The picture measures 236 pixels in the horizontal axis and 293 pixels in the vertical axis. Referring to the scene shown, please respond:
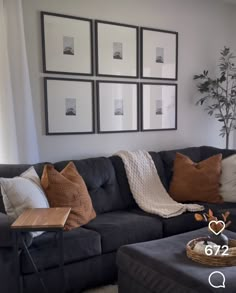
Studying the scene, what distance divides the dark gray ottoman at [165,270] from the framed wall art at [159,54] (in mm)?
1973

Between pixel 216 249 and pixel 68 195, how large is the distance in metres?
1.14

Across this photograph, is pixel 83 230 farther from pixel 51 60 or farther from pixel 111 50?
pixel 111 50

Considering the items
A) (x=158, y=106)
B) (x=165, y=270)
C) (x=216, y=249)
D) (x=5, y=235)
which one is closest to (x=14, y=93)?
(x=5, y=235)

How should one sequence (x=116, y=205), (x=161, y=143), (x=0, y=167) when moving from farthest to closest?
(x=161, y=143) < (x=116, y=205) < (x=0, y=167)

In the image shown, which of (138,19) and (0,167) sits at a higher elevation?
(138,19)

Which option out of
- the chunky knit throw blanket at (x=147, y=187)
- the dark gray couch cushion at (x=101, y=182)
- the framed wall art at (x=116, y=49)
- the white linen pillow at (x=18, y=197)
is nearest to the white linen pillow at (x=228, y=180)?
the chunky knit throw blanket at (x=147, y=187)

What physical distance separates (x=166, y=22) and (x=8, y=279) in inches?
117

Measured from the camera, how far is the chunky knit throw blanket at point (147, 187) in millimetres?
3031

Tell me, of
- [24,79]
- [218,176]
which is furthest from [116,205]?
[24,79]

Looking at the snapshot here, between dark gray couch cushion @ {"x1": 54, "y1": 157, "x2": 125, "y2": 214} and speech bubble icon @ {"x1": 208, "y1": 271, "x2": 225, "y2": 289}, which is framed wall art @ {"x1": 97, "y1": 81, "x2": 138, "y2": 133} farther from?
speech bubble icon @ {"x1": 208, "y1": 271, "x2": 225, "y2": 289}

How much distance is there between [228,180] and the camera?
11.0 feet

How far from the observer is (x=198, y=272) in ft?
5.78

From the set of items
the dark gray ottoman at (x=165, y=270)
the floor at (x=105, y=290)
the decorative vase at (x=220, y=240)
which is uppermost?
the decorative vase at (x=220, y=240)

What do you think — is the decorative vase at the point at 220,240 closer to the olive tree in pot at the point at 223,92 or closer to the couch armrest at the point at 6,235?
the couch armrest at the point at 6,235
